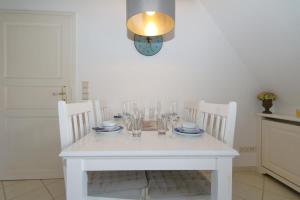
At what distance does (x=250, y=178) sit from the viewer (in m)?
2.35

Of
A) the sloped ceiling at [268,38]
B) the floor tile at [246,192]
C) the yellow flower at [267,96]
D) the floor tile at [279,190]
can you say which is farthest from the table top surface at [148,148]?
the yellow flower at [267,96]

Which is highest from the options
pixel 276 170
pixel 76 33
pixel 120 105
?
pixel 76 33

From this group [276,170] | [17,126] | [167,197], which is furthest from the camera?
[17,126]

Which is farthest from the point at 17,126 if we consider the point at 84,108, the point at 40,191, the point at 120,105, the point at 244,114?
the point at 244,114

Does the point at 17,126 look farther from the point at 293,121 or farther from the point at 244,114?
the point at 293,121

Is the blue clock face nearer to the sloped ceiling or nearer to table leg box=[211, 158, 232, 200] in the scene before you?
the sloped ceiling

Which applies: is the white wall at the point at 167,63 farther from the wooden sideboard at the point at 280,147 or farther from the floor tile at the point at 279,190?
the floor tile at the point at 279,190

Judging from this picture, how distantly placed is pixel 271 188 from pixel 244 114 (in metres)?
0.92

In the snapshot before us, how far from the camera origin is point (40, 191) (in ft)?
6.73

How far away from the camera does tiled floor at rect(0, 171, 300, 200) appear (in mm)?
1921

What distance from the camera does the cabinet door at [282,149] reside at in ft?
6.37

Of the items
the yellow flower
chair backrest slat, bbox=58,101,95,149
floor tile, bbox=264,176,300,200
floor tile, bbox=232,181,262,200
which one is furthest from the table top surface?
the yellow flower

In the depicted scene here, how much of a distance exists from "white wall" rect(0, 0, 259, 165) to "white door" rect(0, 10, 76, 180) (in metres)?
0.16

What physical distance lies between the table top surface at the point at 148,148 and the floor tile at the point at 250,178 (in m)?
1.55
